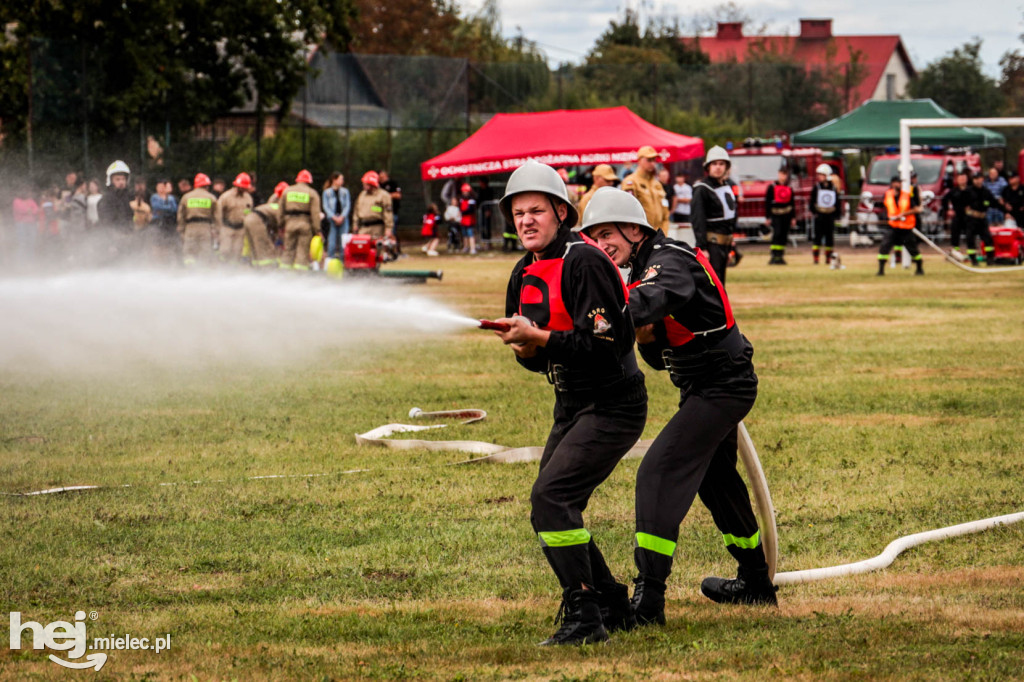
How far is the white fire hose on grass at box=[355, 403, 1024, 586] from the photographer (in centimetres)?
542

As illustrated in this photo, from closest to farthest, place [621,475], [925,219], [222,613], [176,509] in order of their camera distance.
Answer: [222,613], [176,509], [621,475], [925,219]

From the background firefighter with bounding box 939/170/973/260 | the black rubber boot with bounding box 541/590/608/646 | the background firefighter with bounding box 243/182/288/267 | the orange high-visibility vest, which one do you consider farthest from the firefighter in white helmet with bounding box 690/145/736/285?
the background firefighter with bounding box 939/170/973/260

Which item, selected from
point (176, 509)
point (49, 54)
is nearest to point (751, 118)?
point (49, 54)

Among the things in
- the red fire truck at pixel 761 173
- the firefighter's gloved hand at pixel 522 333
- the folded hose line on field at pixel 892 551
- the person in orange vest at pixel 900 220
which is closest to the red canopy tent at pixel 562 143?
the person in orange vest at pixel 900 220

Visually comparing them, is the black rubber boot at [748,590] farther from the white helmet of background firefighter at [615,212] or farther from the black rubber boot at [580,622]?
the white helmet of background firefighter at [615,212]

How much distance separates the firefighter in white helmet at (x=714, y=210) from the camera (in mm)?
16062

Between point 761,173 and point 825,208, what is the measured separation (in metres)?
10.4

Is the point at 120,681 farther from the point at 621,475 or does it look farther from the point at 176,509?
the point at 621,475

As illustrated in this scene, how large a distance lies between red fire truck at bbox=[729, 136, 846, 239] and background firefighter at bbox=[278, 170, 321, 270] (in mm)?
17134

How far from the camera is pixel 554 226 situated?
4965 mm

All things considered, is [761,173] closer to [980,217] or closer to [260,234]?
[980,217]

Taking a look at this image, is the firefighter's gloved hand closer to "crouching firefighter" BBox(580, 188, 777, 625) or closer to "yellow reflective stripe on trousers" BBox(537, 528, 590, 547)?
"crouching firefighter" BBox(580, 188, 777, 625)

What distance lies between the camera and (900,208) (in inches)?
977

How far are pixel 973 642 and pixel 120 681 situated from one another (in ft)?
9.98
